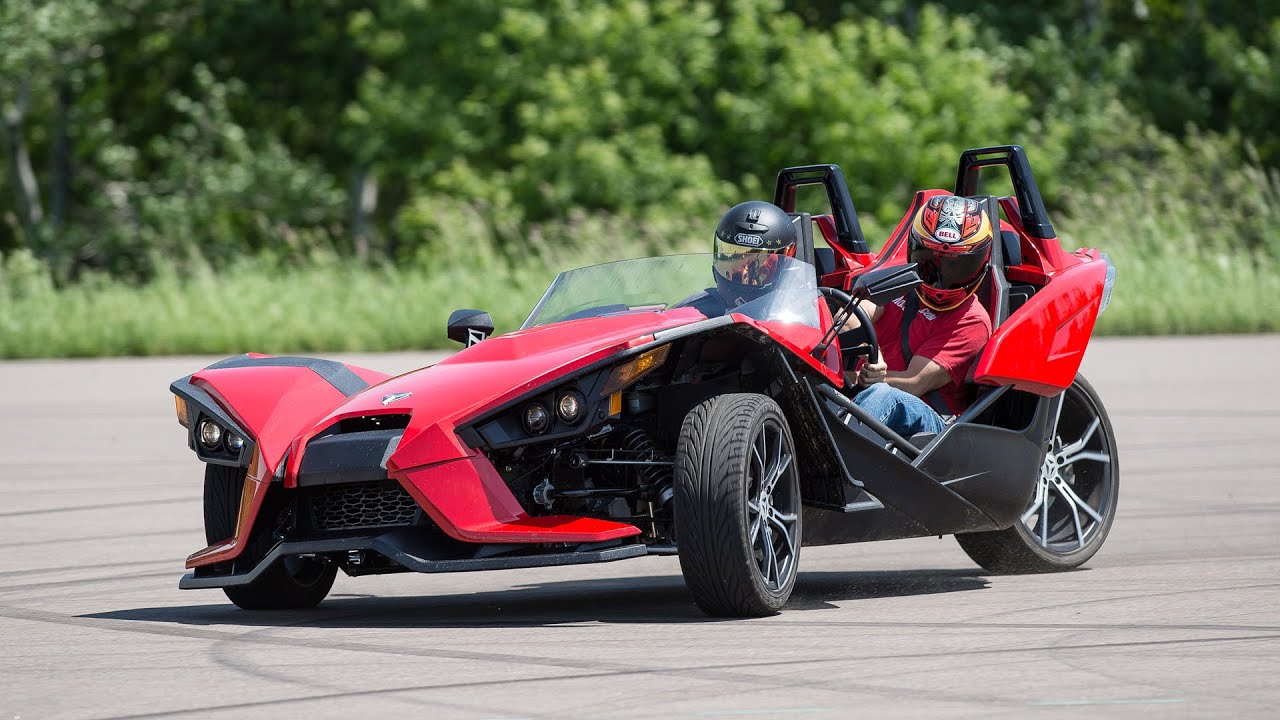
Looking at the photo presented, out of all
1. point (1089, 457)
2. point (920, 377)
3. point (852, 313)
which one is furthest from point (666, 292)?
point (1089, 457)

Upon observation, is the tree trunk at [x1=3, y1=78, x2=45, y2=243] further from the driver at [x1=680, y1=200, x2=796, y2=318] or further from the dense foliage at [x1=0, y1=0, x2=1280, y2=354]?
the driver at [x1=680, y1=200, x2=796, y2=318]

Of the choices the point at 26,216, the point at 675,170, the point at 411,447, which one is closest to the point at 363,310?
the point at 675,170

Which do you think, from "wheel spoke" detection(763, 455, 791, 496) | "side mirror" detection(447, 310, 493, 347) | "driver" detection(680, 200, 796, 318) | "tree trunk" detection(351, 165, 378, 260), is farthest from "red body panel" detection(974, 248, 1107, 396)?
"tree trunk" detection(351, 165, 378, 260)

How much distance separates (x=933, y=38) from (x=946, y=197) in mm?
30322

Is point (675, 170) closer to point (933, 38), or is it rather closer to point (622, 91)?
point (622, 91)

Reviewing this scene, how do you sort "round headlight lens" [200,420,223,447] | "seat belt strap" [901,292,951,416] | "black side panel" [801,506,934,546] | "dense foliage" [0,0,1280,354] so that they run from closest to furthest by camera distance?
"round headlight lens" [200,420,223,447], "black side panel" [801,506,934,546], "seat belt strap" [901,292,951,416], "dense foliage" [0,0,1280,354]

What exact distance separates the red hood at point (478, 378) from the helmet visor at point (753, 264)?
1.49 feet

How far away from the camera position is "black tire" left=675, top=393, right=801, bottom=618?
6.59 meters

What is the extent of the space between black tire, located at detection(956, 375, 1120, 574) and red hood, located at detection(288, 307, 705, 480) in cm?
203

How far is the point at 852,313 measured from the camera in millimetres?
7699

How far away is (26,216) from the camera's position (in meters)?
44.1

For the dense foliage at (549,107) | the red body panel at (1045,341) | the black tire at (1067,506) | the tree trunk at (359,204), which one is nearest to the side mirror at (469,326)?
the red body panel at (1045,341)

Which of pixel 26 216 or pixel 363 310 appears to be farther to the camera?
pixel 26 216

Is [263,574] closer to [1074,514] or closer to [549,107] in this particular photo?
[1074,514]
